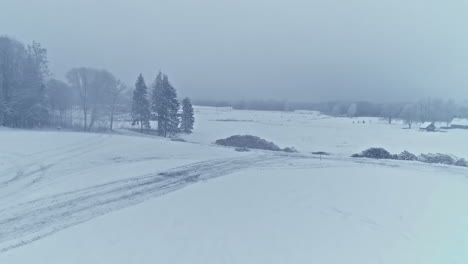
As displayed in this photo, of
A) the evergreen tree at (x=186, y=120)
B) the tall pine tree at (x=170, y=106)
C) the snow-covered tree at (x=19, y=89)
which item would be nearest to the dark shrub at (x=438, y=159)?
the tall pine tree at (x=170, y=106)

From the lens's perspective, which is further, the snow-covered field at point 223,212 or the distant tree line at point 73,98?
the distant tree line at point 73,98

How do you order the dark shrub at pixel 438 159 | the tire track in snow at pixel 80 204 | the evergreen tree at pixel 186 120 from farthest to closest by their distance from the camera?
the evergreen tree at pixel 186 120 < the dark shrub at pixel 438 159 < the tire track in snow at pixel 80 204

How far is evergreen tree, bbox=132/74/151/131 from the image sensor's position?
41531mm

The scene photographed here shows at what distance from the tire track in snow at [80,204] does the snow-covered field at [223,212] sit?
0.13 ft

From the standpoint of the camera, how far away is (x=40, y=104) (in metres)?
36.7

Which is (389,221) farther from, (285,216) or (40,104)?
(40,104)

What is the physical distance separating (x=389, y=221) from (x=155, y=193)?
27.1 feet

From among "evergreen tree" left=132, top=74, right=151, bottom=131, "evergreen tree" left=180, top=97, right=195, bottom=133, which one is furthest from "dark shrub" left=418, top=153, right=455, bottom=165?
"evergreen tree" left=132, top=74, right=151, bottom=131

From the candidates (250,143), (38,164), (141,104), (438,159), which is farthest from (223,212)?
(141,104)

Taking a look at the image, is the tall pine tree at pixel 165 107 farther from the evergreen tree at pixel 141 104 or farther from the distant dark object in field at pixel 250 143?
the distant dark object in field at pixel 250 143

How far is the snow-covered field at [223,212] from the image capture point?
6.80m

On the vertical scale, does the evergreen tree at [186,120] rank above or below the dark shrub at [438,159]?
above

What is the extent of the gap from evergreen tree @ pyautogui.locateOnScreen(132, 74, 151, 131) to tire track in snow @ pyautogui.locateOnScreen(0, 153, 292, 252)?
2834 cm

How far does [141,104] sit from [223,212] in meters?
35.8
